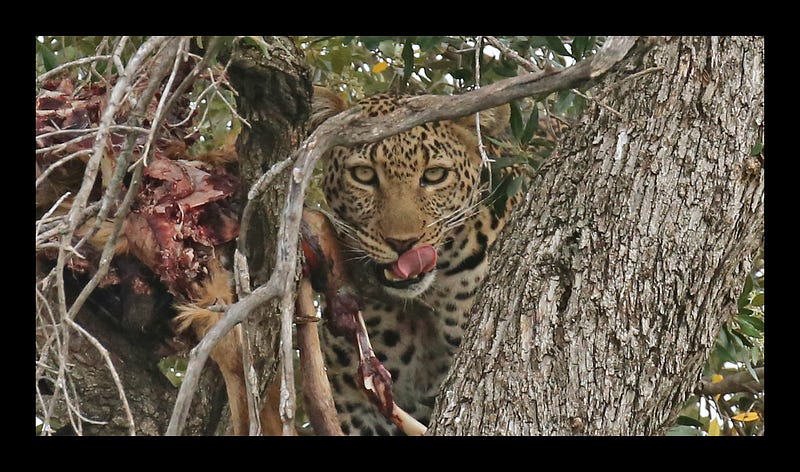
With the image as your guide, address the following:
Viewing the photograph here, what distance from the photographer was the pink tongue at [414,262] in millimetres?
4102

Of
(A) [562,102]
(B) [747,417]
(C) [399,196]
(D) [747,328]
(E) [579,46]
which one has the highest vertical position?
(E) [579,46]

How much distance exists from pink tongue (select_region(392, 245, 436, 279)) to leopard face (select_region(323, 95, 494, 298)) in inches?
0.6

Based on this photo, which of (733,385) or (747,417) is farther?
A: (733,385)

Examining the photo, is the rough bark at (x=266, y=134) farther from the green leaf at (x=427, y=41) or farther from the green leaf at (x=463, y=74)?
the green leaf at (x=463, y=74)

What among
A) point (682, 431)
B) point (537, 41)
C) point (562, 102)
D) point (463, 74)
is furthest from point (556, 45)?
point (682, 431)

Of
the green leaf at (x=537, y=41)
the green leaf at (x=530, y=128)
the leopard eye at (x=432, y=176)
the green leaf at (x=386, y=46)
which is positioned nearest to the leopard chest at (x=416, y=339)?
the leopard eye at (x=432, y=176)

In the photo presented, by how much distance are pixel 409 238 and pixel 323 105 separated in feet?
2.14

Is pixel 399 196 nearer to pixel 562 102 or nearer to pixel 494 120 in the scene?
pixel 494 120

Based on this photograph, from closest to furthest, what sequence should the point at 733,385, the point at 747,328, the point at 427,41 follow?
the point at 427,41 → the point at 747,328 → the point at 733,385

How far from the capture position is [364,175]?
13.8 feet

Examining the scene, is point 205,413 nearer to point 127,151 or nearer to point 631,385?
point 127,151

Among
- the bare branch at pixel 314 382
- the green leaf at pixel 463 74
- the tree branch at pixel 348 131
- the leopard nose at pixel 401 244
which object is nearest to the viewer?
the tree branch at pixel 348 131

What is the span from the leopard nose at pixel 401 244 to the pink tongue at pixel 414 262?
2cm
